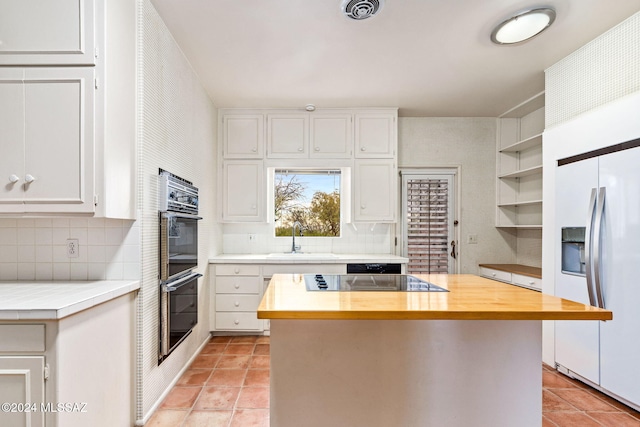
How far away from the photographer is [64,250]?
195 centimetres

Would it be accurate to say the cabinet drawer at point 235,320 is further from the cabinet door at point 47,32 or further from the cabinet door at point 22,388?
the cabinet door at point 47,32

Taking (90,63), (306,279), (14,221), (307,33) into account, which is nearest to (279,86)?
(307,33)

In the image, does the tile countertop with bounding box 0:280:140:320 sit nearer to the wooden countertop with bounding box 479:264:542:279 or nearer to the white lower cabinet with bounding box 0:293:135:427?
the white lower cabinet with bounding box 0:293:135:427

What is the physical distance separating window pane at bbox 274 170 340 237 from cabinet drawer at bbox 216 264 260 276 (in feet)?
2.37

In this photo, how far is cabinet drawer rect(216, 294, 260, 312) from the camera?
3.55m

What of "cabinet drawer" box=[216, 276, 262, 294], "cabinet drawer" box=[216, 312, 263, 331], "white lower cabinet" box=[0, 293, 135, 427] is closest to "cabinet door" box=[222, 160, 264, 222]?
"cabinet drawer" box=[216, 276, 262, 294]

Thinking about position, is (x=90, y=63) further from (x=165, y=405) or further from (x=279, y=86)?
(x=165, y=405)

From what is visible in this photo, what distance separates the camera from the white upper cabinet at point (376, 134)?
12.6 feet

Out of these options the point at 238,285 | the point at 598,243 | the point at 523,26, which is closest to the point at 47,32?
the point at 238,285

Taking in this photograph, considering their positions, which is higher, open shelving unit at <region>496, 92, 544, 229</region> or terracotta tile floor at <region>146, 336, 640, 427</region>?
open shelving unit at <region>496, 92, 544, 229</region>

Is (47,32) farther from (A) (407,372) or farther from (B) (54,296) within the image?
(A) (407,372)

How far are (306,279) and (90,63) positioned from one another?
64.5 inches

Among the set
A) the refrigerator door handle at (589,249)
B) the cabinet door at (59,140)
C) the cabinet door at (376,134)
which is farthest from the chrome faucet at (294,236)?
the refrigerator door handle at (589,249)

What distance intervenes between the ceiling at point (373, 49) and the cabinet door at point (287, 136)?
198 millimetres
